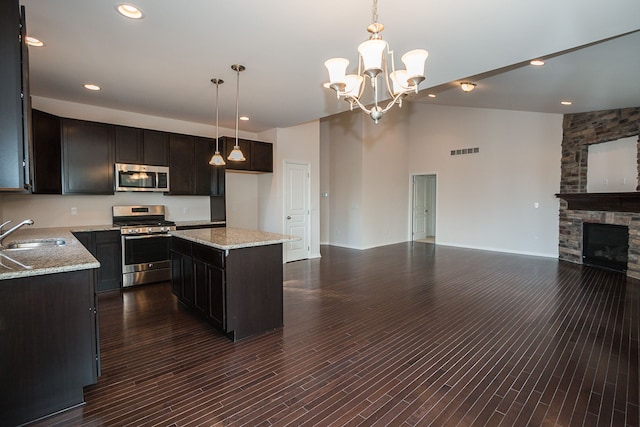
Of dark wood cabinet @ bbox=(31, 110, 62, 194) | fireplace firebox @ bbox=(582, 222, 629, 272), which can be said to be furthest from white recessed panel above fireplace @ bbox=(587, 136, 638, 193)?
dark wood cabinet @ bbox=(31, 110, 62, 194)

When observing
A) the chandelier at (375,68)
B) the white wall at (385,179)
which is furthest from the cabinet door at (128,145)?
the white wall at (385,179)

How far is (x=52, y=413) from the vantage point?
6.50 feet

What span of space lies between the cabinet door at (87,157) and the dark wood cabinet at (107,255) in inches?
27.5

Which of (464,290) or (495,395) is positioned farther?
(464,290)

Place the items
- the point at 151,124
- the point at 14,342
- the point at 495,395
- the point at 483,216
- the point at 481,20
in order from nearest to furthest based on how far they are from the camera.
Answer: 1. the point at 14,342
2. the point at 495,395
3. the point at 481,20
4. the point at 151,124
5. the point at 483,216

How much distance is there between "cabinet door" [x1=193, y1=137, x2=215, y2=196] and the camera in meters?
5.57

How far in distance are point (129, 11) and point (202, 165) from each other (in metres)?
3.47

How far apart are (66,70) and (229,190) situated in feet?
10.5

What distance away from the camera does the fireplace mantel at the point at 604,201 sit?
5.23m

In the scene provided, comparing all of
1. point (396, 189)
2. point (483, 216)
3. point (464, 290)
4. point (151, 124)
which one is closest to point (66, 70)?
point (151, 124)

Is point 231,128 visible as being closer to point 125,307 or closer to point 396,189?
point 125,307

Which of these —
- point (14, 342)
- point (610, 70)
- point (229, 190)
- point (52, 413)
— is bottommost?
point (52, 413)

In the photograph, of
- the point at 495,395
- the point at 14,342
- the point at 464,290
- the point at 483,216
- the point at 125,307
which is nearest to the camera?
the point at 14,342

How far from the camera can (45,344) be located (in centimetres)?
197
